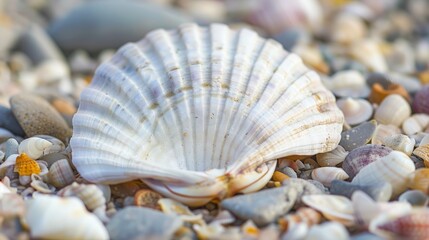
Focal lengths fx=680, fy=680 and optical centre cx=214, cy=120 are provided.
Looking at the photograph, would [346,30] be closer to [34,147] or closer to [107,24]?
[107,24]

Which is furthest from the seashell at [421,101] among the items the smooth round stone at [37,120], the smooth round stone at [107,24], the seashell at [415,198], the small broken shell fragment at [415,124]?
the smooth round stone at [107,24]

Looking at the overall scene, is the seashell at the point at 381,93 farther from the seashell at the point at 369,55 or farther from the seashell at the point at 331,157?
the seashell at the point at 369,55

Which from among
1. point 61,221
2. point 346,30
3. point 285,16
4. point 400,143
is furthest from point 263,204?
point 285,16

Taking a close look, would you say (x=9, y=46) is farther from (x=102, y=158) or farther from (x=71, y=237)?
(x=71, y=237)

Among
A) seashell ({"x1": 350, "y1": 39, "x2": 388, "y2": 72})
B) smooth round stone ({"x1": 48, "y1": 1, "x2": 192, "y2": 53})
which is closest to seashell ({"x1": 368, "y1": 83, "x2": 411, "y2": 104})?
seashell ({"x1": 350, "y1": 39, "x2": 388, "y2": 72})

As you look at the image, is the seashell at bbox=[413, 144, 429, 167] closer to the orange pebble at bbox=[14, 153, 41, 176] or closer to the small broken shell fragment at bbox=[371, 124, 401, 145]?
the small broken shell fragment at bbox=[371, 124, 401, 145]

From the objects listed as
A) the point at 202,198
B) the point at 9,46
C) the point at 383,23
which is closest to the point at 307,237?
the point at 202,198
